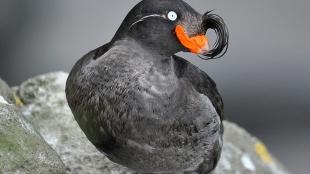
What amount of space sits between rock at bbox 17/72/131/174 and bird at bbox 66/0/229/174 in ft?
1.81

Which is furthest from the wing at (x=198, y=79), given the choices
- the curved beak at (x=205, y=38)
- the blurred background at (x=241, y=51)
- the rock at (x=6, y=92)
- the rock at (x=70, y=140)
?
the blurred background at (x=241, y=51)

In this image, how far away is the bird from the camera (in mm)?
4117

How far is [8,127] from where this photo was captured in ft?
13.9

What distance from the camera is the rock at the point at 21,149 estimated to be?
13.5 feet

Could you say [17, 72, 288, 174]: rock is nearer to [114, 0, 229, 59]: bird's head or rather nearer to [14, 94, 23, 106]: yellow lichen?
[14, 94, 23, 106]: yellow lichen

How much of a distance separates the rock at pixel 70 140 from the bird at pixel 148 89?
0.59 meters

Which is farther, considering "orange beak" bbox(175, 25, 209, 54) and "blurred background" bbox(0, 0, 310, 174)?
"blurred background" bbox(0, 0, 310, 174)

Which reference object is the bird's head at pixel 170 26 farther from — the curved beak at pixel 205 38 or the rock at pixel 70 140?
the rock at pixel 70 140

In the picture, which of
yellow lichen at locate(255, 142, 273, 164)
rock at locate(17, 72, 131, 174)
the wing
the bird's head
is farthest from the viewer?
yellow lichen at locate(255, 142, 273, 164)

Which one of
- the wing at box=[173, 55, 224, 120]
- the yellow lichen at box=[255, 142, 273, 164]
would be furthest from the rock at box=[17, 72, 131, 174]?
the yellow lichen at box=[255, 142, 273, 164]

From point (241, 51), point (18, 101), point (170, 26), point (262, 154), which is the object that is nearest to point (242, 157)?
point (262, 154)

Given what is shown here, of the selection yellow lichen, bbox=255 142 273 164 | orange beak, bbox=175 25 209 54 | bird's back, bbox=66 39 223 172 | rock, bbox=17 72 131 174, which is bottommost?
yellow lichen, bbox=255 142 273 164

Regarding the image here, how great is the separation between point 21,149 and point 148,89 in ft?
2.49

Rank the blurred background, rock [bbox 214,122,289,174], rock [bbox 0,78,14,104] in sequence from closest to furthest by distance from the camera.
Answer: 1. rock [bbox 0,78,14,104]
2. rock [bbox 214,122,289,174]
3. the blurred background
